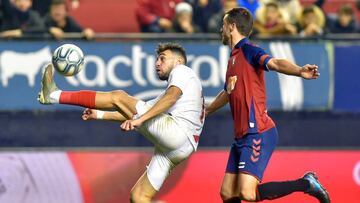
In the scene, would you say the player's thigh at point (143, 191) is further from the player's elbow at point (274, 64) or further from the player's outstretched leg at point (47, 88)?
the player's elbow at point (274, 64)

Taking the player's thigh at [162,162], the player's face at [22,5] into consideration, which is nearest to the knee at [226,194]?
the player's thigh at [162,162]

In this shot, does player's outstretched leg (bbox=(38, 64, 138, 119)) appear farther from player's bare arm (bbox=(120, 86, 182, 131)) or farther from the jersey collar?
the jersey collar

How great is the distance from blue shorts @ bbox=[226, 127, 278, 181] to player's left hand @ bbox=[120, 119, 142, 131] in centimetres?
95

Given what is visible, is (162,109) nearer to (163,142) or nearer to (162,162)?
(163,142)

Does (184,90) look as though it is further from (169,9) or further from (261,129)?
(169,9)

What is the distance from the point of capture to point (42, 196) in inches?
410

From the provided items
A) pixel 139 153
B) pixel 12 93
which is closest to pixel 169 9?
pixel 12 93

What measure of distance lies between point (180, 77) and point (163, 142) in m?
0.57

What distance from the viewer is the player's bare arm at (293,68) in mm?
8242

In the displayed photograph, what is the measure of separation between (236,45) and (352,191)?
2.57 m

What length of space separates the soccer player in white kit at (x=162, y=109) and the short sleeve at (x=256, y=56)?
54 cm

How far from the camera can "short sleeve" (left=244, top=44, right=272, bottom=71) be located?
28.4 feet

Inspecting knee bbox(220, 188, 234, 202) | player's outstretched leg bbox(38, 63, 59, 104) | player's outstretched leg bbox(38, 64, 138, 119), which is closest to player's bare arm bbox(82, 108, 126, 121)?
player's outstretched leg bbox(38, 64, 138, 119)

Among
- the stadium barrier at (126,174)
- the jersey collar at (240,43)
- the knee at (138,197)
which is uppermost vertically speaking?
the jersey collar at (240,43)
